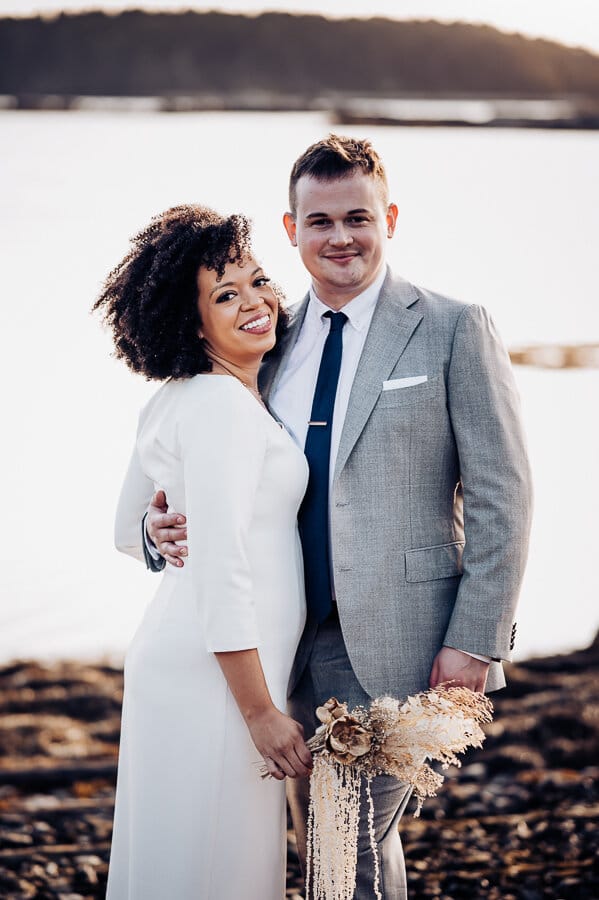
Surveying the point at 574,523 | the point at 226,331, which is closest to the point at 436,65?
the point at 574,523

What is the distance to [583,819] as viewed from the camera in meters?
4.00

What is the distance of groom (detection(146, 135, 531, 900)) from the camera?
2264mm

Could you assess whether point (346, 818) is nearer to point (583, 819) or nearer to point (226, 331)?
point (226, 331)

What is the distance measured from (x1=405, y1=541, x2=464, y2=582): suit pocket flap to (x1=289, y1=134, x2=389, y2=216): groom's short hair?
848mm

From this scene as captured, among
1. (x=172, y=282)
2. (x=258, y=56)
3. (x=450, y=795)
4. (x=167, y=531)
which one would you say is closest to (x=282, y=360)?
(x=172, y=282)

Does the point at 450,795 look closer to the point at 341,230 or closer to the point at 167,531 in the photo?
the point at 167,531

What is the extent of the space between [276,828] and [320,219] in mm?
1365

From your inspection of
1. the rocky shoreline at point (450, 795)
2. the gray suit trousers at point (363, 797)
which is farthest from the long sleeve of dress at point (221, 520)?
the rocky shoreline at point (450, 795)

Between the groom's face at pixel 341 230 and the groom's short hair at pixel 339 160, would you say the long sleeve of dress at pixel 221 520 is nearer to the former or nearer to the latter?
the groom's face at pixel 341 230

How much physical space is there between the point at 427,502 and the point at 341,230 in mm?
659

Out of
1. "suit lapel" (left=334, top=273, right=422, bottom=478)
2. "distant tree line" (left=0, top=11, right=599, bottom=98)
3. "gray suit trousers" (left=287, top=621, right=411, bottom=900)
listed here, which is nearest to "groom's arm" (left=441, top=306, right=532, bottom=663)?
"suit lapel" (left=334, top=273, right=422, bottom=478)

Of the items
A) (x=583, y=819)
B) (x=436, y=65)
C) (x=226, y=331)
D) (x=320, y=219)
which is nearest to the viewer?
(x=226, y=331)

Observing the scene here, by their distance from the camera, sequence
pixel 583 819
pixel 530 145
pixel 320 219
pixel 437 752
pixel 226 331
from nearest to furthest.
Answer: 1. pixel 437 752
2. pixel 226 331
3. pixel 320 219
4. pixel 583 819
5. pixel 530 145

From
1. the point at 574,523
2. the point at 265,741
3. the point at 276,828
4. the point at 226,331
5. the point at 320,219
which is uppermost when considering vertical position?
the point at 574,523
